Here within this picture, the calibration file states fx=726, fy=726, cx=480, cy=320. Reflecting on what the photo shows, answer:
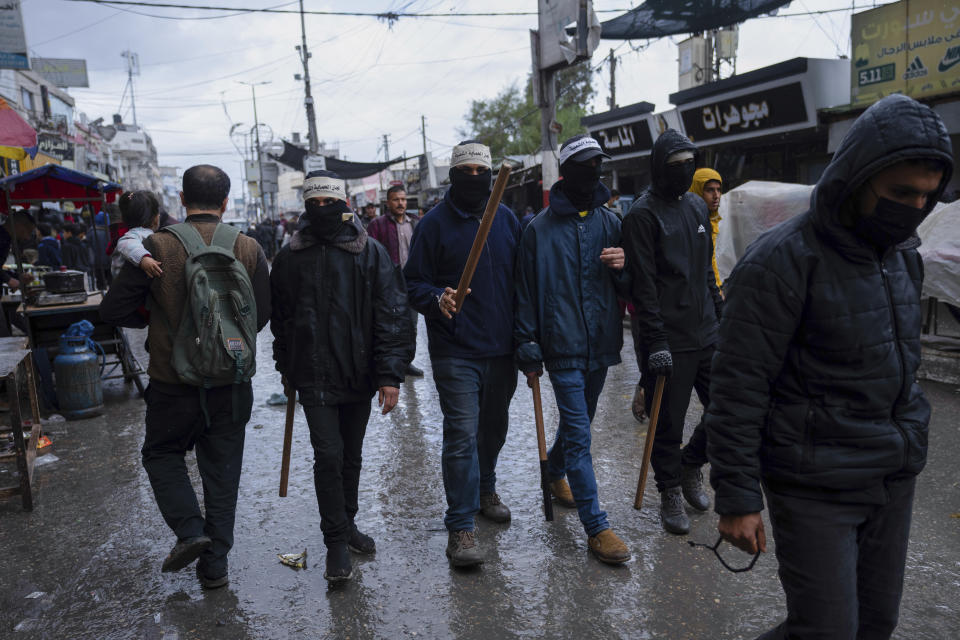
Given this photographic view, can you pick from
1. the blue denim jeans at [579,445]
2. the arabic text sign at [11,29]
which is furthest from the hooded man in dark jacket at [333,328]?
the arabic text sign at [11,29]

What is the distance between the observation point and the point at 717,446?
2.04 m

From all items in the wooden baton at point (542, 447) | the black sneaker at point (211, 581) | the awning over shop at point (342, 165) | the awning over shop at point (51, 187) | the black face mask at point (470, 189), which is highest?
the awning over shop at point (342, 165)

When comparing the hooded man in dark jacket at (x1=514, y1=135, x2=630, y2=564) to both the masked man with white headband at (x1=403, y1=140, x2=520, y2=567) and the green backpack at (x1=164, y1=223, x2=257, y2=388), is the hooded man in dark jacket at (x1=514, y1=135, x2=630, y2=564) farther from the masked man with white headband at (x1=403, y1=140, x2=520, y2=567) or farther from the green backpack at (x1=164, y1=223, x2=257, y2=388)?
the green backpack at (x1=164, y1=223, x2=257, y2=388)

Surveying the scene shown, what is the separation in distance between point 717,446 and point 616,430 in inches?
156

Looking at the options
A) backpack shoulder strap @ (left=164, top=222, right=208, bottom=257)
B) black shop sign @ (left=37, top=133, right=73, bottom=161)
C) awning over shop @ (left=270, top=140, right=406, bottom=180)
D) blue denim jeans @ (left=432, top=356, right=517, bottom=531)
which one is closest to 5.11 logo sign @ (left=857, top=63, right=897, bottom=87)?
blue denim jeans @ (left=432, top=356, right=517, bottom=531)

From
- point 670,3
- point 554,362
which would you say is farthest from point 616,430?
point 670,3

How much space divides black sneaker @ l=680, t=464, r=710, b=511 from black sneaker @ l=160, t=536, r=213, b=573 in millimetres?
2601

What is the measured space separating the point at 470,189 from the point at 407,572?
197cm

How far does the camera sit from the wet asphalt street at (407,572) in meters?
3.15

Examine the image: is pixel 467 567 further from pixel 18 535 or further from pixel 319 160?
pixel 319 160

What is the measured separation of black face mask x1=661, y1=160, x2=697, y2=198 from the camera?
12.5ft

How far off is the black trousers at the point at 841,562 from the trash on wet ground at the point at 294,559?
2454 millimetres

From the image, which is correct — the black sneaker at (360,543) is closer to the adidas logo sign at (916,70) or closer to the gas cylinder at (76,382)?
the gas cylinder at (76,382)

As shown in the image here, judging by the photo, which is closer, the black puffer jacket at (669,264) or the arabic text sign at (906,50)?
the black puffer jacket at (669,264)
